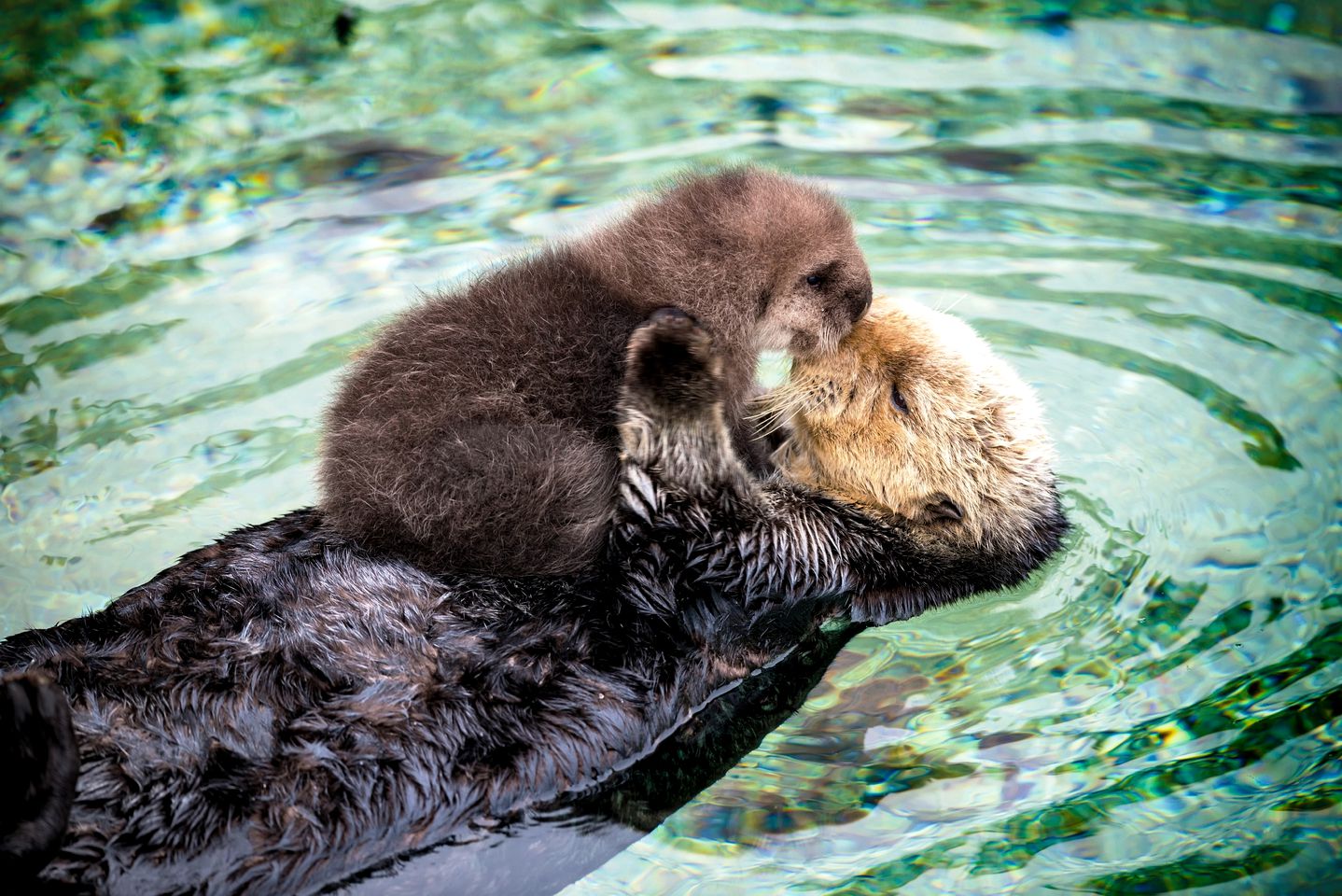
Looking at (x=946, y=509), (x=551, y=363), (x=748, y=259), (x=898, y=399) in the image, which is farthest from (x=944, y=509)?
(x=551, y=363)

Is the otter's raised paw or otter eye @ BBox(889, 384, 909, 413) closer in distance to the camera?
the otter's raised paw

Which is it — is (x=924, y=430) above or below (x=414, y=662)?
above

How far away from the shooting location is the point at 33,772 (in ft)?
6.60

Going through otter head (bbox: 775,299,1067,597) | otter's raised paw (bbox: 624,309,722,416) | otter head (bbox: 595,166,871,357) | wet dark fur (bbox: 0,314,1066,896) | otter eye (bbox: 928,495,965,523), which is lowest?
wet dark fur (bbox: 0,314,1066,896)

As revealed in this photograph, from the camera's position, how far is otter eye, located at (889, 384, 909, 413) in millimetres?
3094

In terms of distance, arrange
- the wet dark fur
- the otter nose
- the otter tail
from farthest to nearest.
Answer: the otter nose
the wet dark fur
the otter tail

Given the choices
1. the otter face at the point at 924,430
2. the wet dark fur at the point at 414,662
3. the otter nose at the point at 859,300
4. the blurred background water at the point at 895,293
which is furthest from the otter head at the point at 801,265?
the blurred background water at the point at 895,293

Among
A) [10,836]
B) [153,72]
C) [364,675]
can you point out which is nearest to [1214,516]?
[364,675]

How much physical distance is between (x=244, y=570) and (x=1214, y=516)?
2.82m

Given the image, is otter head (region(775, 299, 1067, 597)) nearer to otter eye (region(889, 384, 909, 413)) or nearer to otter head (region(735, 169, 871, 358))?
otter eye (region(889, 384, 909, 413))

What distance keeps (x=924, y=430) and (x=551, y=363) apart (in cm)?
107

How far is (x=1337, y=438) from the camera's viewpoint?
12.1 feet

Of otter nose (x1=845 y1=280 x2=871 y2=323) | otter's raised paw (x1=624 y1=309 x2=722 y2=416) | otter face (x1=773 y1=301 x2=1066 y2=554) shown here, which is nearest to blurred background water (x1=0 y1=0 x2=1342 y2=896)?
otter face (x1=773 y1=301 x2=1066 y2=554)

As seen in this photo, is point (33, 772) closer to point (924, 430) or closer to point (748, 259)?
point (748, 259)
